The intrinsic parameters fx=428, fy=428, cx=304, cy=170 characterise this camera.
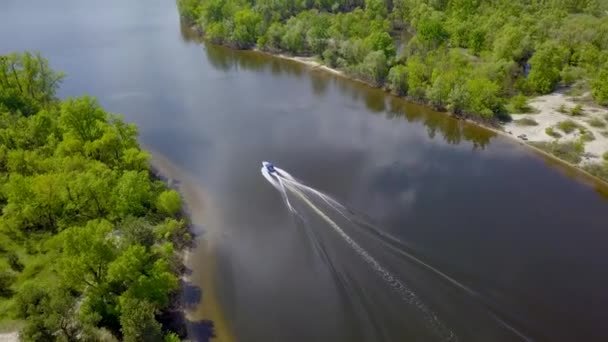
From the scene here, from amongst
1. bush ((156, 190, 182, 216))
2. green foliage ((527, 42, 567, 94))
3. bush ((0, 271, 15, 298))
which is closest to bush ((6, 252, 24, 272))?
bush ((0, 271, 15, 298))

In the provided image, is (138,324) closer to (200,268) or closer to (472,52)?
(200,268)

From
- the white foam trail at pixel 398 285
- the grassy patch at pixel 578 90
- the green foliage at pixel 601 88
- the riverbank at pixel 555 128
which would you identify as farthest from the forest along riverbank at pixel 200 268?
the grassy patch at pixel 578 90

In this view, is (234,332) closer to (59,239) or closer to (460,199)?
(59,239)

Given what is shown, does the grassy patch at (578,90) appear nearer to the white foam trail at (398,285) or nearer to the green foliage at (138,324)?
the white foam trail at (398,285)

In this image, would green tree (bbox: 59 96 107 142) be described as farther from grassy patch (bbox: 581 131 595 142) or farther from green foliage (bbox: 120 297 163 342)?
grassy patch (bbox: 581 131 595 142)

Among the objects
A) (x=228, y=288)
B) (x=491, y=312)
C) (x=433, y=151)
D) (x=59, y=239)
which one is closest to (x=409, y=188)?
(x=433, y=151)

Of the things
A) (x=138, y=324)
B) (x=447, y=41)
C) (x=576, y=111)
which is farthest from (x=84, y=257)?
(x=447, y=41)
